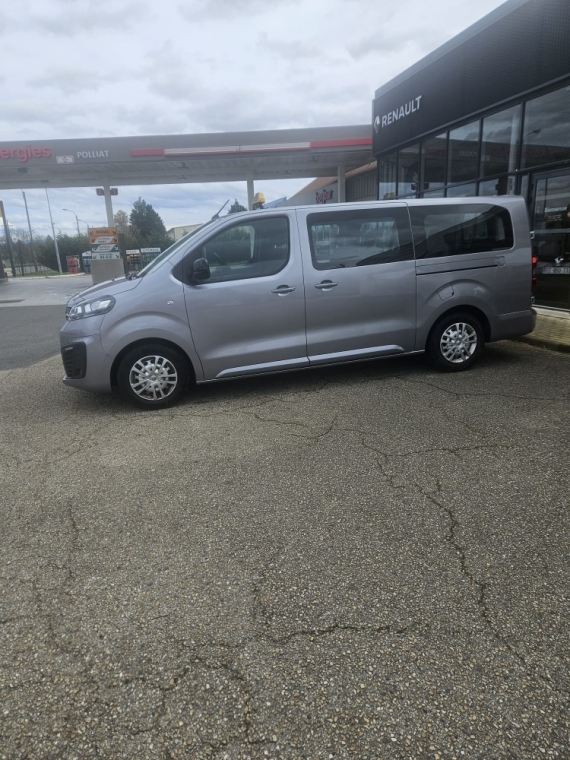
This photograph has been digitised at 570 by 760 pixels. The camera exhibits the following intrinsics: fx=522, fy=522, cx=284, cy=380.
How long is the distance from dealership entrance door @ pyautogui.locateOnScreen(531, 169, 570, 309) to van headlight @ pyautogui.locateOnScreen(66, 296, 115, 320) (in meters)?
8.09

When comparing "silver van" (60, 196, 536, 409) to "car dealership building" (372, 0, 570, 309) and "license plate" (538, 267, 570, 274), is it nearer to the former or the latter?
"license plate" (538, 267, 570, 274)

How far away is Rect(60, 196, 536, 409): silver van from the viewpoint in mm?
5223

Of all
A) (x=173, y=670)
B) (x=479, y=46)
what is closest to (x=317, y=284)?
(x=173, y=670)

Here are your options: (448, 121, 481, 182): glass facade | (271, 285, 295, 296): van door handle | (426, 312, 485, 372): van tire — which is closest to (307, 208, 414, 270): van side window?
(271, 285, 295, 296): van door handle

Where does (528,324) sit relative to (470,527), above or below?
above

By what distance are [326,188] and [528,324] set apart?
25399 mm

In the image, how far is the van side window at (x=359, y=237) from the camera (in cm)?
559

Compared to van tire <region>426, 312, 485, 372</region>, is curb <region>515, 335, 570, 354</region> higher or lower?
lower

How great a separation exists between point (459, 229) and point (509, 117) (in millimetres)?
5731

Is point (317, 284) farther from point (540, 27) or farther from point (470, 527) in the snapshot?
point (540, 27)

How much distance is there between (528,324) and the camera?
6.38m

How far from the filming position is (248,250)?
17.9 feet

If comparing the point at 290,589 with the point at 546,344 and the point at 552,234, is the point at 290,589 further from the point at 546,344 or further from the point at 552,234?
the point at 552,234

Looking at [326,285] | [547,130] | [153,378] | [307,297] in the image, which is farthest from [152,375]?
[547,130]
